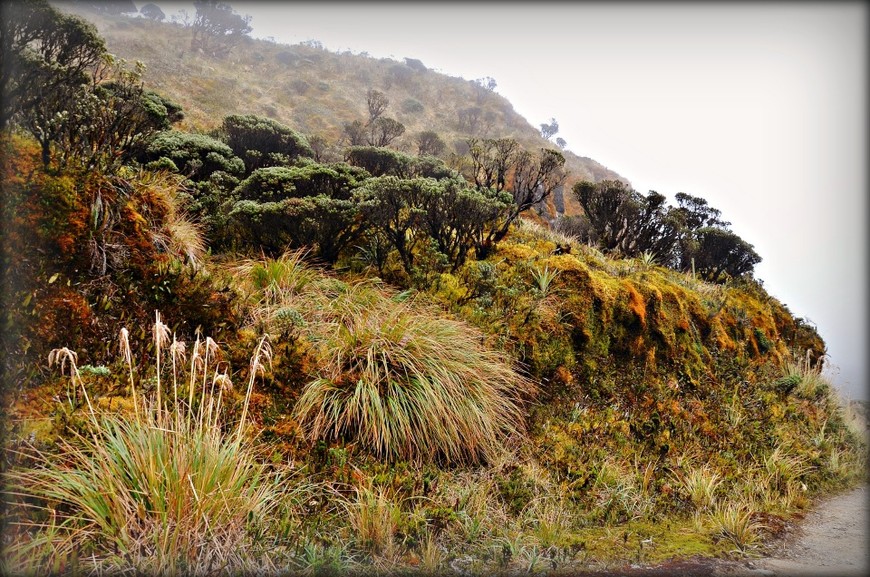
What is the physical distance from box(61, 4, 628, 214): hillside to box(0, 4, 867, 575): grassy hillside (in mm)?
17970

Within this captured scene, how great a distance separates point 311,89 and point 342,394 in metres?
41.8

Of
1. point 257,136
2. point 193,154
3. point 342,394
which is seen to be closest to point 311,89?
point 257,136

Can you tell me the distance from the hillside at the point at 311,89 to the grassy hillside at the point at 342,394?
17970 mm

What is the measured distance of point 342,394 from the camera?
12.7ft

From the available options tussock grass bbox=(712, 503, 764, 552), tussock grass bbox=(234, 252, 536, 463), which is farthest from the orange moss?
tussock grass bbox=(712, 503, 764, 552)

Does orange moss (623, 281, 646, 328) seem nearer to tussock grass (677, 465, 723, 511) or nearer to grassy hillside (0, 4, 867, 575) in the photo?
grassy hillside (0, 4, 867, 575)

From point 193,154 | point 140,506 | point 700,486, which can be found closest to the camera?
point 140,506

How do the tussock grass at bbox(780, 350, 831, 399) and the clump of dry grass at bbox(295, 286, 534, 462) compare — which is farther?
the tussock grass at bbox(780, 350, 831, 399)

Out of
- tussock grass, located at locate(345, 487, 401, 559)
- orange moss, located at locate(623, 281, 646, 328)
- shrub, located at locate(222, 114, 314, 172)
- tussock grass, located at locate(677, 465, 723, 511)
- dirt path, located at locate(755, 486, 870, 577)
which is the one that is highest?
shrub, located at locate(222, 114, 314, 172)

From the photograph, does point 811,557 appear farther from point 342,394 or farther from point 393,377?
point 342,394

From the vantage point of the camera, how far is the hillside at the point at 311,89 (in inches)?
1110

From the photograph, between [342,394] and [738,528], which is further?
[342,394]

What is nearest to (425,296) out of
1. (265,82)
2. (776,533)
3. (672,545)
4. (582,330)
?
(582,330)

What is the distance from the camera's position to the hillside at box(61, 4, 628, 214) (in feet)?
92.5
